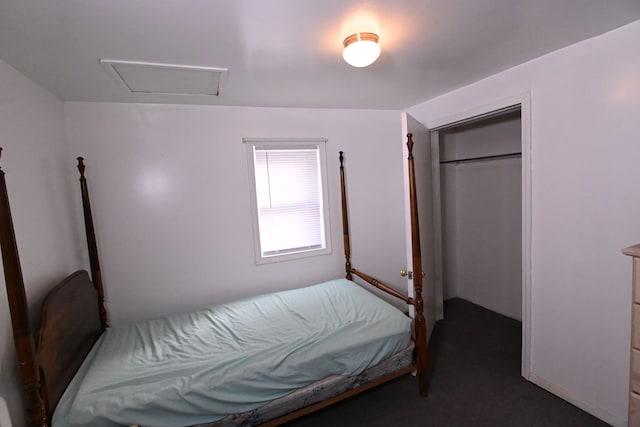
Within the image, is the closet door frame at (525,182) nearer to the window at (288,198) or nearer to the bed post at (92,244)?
the window at (288,198)

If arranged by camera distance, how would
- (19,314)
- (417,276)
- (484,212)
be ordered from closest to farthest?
→ (19,314) < (417,276) < (484,212)

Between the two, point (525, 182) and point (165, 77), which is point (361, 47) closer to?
point (165, 77)

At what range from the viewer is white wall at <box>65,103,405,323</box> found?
7.47 feet

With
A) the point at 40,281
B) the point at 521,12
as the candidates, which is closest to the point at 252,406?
the point at 40,281

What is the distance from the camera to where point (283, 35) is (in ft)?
4.75

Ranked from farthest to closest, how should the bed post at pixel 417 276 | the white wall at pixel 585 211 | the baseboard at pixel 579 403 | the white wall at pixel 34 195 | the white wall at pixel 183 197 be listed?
the white wall at pixel 183 197 → the bed post at pixel 417 276 → the baseboard at pixel 579 403 → the white wall at pixel 585 211 → the white wall at pixel 34 195

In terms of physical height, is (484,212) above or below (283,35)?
below

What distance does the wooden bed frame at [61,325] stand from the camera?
1.05m

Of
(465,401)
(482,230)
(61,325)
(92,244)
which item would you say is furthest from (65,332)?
(482,230)

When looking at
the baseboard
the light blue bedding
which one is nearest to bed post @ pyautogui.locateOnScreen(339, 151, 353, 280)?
the light blue bedding

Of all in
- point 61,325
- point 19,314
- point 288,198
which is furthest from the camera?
point 288,198

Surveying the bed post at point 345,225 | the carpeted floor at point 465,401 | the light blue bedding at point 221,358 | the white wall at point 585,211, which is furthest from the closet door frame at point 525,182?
the bed post at point 345,225

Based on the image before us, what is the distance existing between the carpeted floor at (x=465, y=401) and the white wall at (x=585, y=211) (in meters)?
0.17

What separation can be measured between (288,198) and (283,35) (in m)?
1.58
